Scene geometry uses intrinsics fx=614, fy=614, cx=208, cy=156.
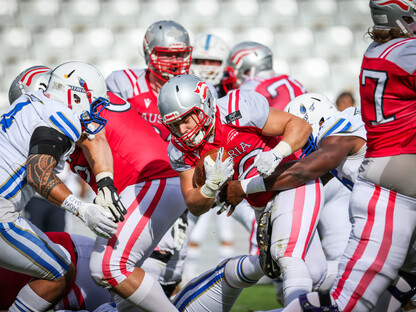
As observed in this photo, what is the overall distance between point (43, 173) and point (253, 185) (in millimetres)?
1054

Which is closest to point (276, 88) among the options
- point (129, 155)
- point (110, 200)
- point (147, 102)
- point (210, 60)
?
point (210, 60)

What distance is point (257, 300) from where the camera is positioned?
191 inches

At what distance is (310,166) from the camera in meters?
3.10

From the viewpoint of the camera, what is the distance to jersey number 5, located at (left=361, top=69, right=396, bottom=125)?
8.73 ft

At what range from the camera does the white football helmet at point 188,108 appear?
126 inches

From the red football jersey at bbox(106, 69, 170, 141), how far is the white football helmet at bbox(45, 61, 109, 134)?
980mm

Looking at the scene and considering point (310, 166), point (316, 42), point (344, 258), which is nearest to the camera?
point (344, 258)

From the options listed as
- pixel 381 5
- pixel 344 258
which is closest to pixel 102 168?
pixel 344 258

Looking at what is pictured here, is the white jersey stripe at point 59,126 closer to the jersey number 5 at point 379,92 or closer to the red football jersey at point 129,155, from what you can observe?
the red football jersey at point 129,155

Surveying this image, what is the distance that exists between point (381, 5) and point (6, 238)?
84.6 inches

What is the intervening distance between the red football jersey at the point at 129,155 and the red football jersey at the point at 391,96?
1.42 metres

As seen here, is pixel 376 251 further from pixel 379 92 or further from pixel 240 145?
pixel 240 145

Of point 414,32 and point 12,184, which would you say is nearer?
point 414,32

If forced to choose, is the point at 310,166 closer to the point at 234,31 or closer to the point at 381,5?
the point at 381,5
